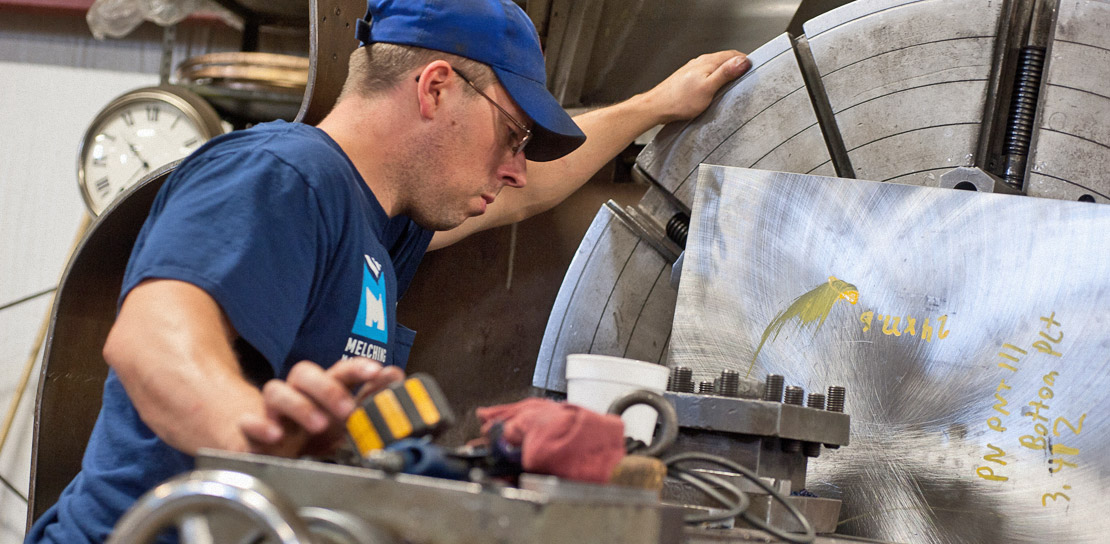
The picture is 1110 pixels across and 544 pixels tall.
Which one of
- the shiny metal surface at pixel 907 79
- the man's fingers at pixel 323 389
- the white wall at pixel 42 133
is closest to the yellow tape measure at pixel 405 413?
the man's fingers at pixel 323 389

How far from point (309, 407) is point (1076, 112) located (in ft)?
4.22

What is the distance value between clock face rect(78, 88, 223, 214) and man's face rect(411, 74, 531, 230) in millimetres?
1506

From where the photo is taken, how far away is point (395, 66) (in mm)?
1325

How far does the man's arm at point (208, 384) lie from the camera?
0.65 m

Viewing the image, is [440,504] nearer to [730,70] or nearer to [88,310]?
[730,70]

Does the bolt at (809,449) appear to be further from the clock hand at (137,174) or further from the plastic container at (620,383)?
the clock hand at (137,174)

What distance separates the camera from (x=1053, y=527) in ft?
3.97

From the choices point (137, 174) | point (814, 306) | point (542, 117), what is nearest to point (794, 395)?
point (814, 306)

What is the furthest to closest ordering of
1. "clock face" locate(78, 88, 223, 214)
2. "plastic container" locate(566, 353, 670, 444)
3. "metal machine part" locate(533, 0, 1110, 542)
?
"clock face" locate(78, 88, 223, 214) < "metal machine part" locate(533, 0, 1110, 542) < "plastic container" locate(566, 353, 670, 444)

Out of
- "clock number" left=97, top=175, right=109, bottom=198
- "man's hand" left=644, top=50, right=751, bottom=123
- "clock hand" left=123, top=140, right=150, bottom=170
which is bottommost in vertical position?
"clock number" left=97, top=175, right=109, bottom=198

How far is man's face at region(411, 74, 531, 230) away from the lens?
1.34 metres

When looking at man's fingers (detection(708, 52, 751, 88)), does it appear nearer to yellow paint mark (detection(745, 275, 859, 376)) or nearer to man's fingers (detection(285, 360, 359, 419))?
yellow paint mark (detection(745, 275, 859, 376))

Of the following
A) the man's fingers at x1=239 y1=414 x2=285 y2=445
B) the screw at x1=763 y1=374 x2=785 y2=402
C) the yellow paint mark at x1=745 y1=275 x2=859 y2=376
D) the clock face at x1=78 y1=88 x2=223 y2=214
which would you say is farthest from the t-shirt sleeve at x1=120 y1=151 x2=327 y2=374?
the clock face at x1=78 y1=88 x2=223 y2=214

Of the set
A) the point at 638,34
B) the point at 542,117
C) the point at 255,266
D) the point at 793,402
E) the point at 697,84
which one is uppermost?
the point at 638,34
